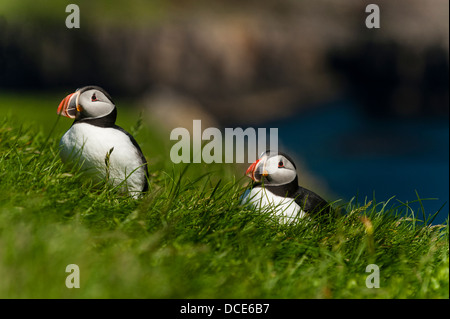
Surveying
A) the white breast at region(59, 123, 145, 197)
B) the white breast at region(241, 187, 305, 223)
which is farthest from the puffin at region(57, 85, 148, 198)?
the white breast at region(241, 187, 305, 223)

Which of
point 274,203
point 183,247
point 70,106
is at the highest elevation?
point 70,106

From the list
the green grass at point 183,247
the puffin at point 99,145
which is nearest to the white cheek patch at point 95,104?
the puffin at point 99,145

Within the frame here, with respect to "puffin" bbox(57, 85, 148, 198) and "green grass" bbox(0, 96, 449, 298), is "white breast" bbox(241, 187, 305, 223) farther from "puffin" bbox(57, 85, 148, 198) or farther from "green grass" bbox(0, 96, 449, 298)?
"puffin" bbox(57, 85, 148, 198)

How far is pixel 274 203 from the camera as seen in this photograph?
359 cm

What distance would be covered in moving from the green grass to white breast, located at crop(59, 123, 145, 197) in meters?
0.12

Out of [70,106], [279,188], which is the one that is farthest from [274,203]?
[70,106]

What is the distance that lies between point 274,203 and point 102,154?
4.11 feet

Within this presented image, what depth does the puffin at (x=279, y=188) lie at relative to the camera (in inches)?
142

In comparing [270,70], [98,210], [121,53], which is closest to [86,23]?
[121,53]

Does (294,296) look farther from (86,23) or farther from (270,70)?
(270,70)

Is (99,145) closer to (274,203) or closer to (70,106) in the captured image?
(70,106)

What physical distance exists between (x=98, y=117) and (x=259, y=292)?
1813 millimetres

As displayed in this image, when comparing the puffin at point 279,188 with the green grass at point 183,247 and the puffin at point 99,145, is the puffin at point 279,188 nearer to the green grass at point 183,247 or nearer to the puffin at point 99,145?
the green grass at point 183,247

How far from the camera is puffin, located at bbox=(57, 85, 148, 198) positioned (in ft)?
11.8
